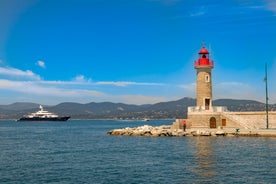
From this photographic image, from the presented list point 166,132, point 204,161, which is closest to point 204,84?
point 166,132

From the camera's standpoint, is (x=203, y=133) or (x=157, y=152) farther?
(x=203, y=133)

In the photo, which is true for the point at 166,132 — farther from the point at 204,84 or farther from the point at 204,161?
the point at 204,161

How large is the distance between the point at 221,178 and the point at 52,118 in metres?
177

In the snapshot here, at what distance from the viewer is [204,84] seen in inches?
2210

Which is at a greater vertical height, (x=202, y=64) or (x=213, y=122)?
(x=202, y=64)

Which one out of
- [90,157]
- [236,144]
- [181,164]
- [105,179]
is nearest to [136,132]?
Result: [236,144]

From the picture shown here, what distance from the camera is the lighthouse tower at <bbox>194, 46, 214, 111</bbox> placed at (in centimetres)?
5609

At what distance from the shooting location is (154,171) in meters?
28.0

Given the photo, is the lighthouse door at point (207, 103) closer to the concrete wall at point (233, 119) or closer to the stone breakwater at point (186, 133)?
the concrete wall at point (233, 119)

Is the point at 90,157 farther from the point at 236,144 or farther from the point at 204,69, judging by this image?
the point at 204,69

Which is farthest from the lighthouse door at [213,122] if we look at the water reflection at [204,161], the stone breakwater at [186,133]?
the water reflection at [204,161]

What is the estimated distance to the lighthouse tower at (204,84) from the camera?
56094 mm

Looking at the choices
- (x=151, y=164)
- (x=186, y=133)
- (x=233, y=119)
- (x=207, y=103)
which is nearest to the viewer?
(x=151, y=164)

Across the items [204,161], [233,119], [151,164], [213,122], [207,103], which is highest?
[207,103]
